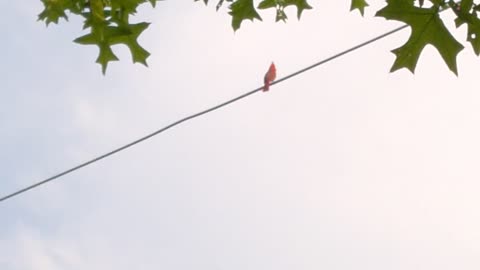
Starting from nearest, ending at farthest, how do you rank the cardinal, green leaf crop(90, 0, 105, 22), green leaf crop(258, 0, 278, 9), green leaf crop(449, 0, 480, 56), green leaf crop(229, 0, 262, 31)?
1. green leaf crop(449, 0, 480, 56)
2. green leaf crop(90, 0, 105, 22)
3. green leaf crop(229, 0, 262, 31)
4. green leaf crop(258, 0, 278, 9)
5. the cardinal

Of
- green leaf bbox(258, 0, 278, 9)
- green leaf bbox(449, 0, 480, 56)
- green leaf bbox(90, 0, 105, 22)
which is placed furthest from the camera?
green leaf bbox(258, 0, 278, 9)

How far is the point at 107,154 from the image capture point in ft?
18.6

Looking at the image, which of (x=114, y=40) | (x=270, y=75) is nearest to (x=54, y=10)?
(x=114, y=40)

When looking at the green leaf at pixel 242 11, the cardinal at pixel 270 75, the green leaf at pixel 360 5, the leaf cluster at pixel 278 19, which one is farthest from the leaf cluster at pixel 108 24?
the cardinal at pixel 270 75

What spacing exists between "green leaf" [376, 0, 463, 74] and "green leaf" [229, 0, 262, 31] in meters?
1.28

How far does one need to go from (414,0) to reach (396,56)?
0.41 m

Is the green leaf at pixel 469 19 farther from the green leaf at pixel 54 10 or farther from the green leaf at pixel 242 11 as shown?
the green leaf at pixel 54 10

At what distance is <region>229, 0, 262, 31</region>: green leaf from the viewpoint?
4133mm

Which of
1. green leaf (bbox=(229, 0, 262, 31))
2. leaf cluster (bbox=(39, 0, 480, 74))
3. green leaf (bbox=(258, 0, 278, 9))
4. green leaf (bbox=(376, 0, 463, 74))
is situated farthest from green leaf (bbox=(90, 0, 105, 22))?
green leaf (bbox=(376, 0, 463, 74))

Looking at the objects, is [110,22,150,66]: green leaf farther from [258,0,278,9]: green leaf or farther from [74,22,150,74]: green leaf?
[258,0,278,9]: green leaf

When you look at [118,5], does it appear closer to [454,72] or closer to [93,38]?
[93,38]

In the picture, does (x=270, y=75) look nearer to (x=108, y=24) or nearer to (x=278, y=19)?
(x=278, y=19)

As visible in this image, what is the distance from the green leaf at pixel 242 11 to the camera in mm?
4133

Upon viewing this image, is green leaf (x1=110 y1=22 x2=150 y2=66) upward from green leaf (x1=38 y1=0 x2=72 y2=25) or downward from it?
downward
